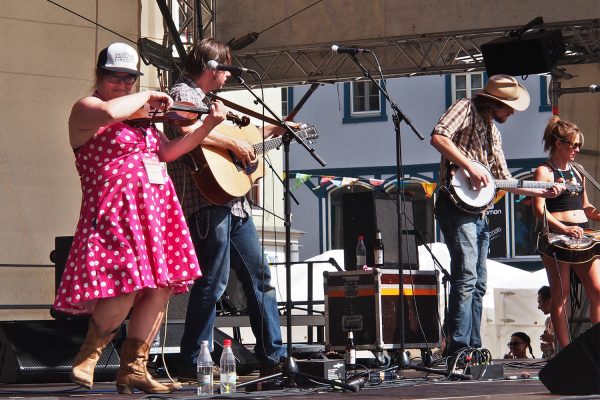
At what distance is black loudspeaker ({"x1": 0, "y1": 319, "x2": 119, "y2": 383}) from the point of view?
6.37 m

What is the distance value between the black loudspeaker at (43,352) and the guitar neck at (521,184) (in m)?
2.66

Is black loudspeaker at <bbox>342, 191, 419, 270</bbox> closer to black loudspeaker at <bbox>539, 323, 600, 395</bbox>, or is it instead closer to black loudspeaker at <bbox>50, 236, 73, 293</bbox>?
black loudspeaker at <bbox>50, 236, 73, 293</bbox>

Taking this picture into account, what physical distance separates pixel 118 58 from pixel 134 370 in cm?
147

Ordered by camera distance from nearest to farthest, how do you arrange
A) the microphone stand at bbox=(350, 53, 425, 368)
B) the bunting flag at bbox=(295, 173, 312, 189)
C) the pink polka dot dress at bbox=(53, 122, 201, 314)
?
the pink polka dot dress at bbox=(53, 122, 201, 314) < the microphone stand at bbox=(350, 53, 425, 368) < the bunting flag at bbox=(295, 173, 312, 189)

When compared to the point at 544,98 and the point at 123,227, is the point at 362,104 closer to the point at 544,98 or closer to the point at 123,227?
the point at 544,98

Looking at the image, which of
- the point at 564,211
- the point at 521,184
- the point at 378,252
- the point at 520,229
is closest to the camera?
the point at 521,184

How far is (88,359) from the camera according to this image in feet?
16.6

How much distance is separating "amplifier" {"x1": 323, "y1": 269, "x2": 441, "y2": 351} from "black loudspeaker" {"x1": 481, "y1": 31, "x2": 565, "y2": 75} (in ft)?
8.10

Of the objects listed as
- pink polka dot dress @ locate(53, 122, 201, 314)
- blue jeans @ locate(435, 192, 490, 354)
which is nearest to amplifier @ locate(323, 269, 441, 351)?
blue jeans @ locate(435, 192, 490, 354)

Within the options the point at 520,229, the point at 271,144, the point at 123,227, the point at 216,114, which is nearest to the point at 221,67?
the point at 216,114

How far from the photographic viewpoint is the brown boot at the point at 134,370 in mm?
5180

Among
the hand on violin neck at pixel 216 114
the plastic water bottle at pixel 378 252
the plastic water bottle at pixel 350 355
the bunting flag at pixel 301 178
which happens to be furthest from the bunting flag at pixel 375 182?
the hand on violin neck at pixel 216 114

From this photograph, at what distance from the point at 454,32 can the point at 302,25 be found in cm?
169

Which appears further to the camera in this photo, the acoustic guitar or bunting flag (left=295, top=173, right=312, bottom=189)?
bunting flag (left=295, top=173, right=312, bottom=189)
